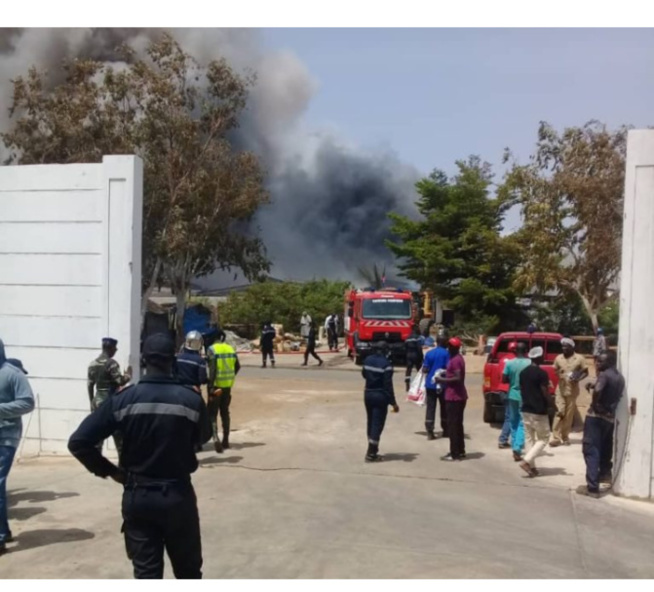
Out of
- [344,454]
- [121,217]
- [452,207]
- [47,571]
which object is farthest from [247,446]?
[452,207]

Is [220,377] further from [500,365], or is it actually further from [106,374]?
[500,365]

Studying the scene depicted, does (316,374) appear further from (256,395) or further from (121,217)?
(121,217)

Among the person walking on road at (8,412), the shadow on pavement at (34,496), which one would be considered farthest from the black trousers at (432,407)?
the person walking on road at (8,412)

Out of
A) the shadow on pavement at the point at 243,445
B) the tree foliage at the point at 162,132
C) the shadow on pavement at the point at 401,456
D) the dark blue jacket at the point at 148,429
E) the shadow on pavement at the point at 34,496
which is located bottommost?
the shadow on pavement at the point at 243,445

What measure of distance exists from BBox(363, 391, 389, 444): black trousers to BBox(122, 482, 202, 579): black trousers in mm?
6403

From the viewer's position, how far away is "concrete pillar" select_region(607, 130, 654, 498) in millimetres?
8992

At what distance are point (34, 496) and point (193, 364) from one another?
2.59m

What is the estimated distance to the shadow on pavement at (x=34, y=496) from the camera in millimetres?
8531

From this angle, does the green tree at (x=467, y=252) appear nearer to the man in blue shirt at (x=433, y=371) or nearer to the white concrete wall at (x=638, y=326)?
the man in blue shirt at (x=433, y=371)

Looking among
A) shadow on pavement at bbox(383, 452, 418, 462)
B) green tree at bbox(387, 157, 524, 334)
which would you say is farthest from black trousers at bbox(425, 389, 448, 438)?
green tree at bbox(387, 157, 524, 334)

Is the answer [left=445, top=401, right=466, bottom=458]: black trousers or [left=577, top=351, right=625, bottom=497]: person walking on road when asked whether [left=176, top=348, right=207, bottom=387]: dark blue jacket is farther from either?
[left=577, top=351, right=625, bottom=497]: person walking on road

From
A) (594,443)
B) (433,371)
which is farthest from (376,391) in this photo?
(594,443)

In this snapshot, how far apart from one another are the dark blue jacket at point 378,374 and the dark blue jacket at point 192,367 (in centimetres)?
214

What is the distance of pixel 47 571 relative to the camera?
622 centimetres
